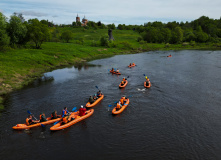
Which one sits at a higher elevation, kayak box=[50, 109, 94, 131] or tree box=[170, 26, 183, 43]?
tree box=[170, 26, 183, 43]

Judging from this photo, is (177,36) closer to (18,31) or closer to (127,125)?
(18,31)

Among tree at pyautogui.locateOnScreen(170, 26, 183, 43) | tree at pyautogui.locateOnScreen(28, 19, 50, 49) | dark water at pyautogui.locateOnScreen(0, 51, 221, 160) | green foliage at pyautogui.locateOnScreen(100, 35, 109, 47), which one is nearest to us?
dark water at pyautogui.locateOnScreen(0, 51, 221, 160)

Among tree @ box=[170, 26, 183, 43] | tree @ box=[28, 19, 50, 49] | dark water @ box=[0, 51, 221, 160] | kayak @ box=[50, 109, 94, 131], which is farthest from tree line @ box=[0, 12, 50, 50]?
tree @ box=[170, 26, 183, 43]

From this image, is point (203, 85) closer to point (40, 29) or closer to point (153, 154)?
point (153, 154)

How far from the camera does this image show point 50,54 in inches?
2466

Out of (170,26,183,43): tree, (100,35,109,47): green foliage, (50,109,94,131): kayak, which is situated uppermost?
(170,26,183,43): tree

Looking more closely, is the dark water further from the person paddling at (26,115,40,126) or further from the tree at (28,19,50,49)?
the tree at (28,19,50,49)

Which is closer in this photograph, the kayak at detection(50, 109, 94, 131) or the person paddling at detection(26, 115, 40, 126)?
the kayak at detection(50, 109, 94, 131)

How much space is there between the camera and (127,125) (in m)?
21.5

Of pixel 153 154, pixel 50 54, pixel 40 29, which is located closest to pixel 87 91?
pixel 153 154

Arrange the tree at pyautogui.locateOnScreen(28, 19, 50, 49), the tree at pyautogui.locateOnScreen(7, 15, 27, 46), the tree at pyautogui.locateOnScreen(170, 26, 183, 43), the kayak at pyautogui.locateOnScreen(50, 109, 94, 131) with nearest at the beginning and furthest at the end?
the kayak at pyautogui.locateOnScreen(50, 109, 94, 131) < the tree at pyautogui.locateOnScreen(7, 15, 27, 46) < the tree at pyautogui.locateOnScreen(28, 19, 50, 49) < the tree at pyautogui.locateOnScreen(170, 26, 183, 43)

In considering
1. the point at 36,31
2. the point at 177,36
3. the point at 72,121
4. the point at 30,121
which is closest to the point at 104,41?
the point at 36,31

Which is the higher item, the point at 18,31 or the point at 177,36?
the point at 177,36

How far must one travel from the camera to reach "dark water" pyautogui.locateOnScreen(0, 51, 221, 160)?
55.9ft
